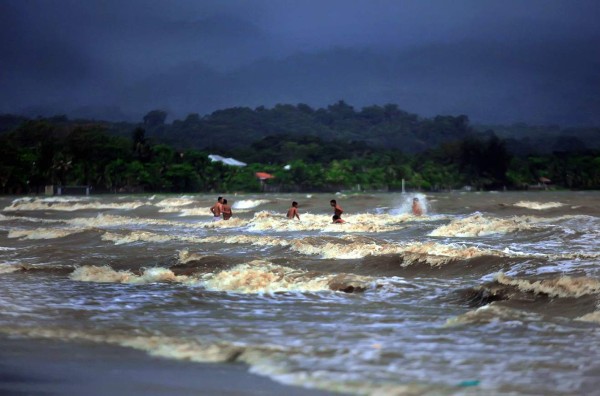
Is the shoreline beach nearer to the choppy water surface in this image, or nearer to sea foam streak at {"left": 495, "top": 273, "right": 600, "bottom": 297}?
the choppy water surface

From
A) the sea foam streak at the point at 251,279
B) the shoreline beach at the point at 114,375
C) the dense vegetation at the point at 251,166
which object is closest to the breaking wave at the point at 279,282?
the sea foam streak at the point at 251,279

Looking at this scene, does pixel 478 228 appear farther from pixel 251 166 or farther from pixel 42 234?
pixel 251 166

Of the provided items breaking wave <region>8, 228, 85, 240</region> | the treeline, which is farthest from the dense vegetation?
breaking wave <region>8, 228, 85, 240</region>

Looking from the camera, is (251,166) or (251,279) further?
(251,166)

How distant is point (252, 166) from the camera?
135625 mm

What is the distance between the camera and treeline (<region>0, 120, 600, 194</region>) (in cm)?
10731

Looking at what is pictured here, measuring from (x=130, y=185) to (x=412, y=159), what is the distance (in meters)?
65.2

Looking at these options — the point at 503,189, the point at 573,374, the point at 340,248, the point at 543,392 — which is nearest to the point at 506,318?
the point at 573,374

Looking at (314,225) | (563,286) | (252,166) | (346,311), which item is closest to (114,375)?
(346,311)

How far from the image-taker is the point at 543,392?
5.64 meters

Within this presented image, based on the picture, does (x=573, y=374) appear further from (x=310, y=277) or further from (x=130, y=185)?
(x=130, y=185)

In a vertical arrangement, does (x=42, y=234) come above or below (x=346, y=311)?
below

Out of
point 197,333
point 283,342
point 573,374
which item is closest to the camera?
point 573,374

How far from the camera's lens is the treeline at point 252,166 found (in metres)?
107
